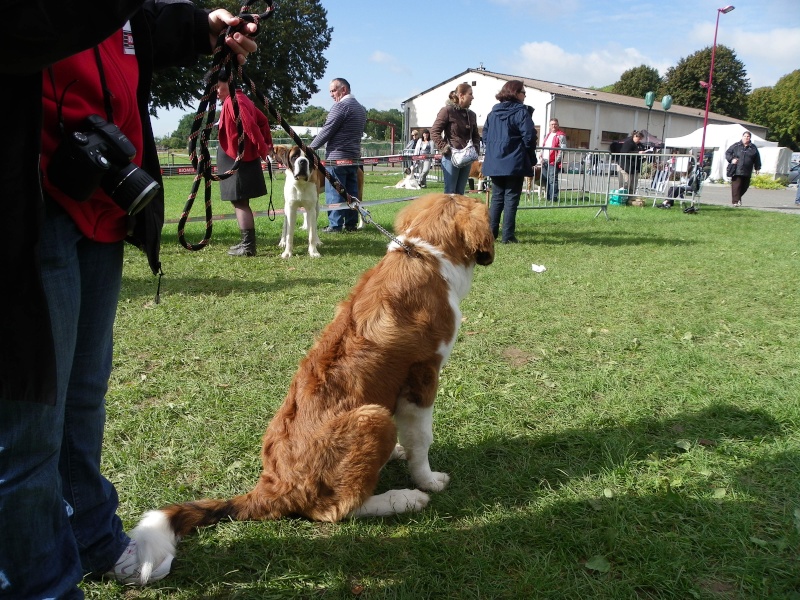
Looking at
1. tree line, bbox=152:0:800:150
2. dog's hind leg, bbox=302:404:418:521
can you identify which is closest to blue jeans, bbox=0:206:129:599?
dog's hind leg, bbox=302:404:418:521

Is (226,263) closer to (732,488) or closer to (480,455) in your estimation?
(480,455)

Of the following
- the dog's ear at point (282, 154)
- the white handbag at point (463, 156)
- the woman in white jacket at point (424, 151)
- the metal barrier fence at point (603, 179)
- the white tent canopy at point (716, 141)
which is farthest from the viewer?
the white tent canopy at point (716, 141)

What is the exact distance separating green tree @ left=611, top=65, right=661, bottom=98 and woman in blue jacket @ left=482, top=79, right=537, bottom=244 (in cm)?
7608

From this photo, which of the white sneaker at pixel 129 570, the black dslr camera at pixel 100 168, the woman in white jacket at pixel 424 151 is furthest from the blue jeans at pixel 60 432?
the woman in white jacket at pixel 424 151

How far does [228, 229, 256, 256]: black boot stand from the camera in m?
8.19

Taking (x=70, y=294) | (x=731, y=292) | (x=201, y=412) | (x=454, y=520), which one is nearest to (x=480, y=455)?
(x=454, y=520)

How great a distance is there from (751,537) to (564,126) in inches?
1758

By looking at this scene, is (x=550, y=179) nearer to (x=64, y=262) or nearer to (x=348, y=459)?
(x=348, y=459)

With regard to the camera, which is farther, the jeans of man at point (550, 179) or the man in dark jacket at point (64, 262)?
the jeans of man at point (550, 179)

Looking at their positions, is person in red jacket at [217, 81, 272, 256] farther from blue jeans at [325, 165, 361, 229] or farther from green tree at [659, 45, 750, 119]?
green tree at [659, 45, 750, 119]

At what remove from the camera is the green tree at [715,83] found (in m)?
63.2

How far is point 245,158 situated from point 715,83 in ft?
244

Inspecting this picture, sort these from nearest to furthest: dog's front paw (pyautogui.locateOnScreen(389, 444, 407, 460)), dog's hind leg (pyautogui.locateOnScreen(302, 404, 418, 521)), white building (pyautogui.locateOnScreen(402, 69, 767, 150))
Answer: dog's hind leg (pyautogui.locateOnScreen(302, 404, 418, 521)), dog's front paw (pyautogui.locateOnScreen(389, 444, 407, 460)), white building (pyautogui.locateOnScreen(402, 69, 767, 150))

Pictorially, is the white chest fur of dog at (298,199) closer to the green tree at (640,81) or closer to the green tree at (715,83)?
the green tree at (715,83)
